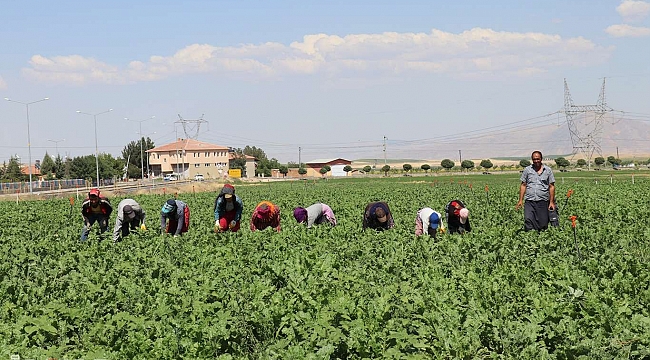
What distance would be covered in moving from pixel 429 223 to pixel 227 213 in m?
3.75

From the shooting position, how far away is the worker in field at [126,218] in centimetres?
1352

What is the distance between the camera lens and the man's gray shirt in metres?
13.2

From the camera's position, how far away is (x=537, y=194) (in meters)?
13.3

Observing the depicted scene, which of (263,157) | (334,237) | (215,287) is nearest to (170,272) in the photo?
(215,287)

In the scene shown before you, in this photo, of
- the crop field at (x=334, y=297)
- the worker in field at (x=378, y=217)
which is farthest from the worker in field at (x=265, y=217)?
the worker in field at (x=378, y=217)

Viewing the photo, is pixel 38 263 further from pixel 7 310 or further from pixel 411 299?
pixel 411 299

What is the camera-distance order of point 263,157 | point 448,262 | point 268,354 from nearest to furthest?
point 268,354 < point 448,262 < point 263,157

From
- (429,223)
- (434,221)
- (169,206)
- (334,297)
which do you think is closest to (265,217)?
(169,206)

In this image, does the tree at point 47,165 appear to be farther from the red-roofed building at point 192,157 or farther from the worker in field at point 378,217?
the worker in field at point 378,217

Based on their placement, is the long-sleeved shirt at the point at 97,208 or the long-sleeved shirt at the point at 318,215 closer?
the long-sleeved shirt at the point at 97,208

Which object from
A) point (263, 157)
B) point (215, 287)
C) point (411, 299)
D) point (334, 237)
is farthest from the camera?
point (263, 157)

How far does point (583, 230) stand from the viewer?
13.2m

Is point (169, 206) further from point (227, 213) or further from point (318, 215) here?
point (318, 215)

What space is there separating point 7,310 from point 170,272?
7.68 ft
